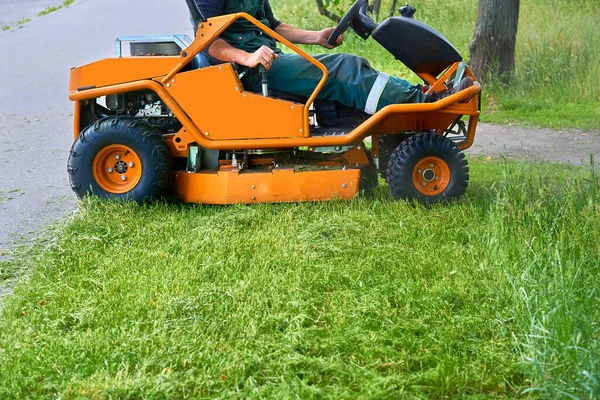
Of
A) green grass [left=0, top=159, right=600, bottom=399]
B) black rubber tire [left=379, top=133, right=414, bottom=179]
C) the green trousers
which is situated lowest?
green grass [left=0, top=159, right=600, bottom=399]

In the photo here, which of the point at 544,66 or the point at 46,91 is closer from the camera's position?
the point at 544,66

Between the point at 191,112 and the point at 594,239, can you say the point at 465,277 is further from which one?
the point at 191,112

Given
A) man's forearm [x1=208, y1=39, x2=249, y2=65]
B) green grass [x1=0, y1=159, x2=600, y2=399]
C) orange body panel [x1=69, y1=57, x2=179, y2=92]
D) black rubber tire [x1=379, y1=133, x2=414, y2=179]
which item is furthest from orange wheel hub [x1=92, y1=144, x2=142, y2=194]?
black rubber tire [x1=379, y1=133, x2=414, y2=179]

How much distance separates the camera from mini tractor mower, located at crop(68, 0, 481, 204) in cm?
526

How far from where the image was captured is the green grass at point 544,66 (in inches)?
339

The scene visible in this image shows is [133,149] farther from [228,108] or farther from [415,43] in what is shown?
[415,43]

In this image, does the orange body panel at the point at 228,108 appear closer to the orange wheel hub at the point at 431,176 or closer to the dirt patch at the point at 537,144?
the orange wheel hub at the point at 431,176

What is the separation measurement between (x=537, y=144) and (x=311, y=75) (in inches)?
116

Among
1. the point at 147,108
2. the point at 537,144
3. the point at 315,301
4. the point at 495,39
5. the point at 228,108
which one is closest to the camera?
the point at 315,301

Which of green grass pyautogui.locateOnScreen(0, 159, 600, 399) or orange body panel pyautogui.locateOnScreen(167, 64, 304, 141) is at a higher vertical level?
orange body panel pyautogui.locateOnScreen(167, 64, 304, 141)

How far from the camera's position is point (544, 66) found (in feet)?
31.0

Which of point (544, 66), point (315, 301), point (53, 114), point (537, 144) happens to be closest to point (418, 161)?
point (315, 301)

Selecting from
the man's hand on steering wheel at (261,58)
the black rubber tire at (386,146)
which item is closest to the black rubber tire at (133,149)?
the man's hand on steering wheel at (261,58)

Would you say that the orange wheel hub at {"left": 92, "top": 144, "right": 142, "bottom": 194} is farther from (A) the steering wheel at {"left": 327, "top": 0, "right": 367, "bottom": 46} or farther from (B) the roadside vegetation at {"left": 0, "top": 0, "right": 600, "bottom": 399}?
(A) the steering wheel at {"left": 327, "top": 0, "right": 367, "bottom": 46}
